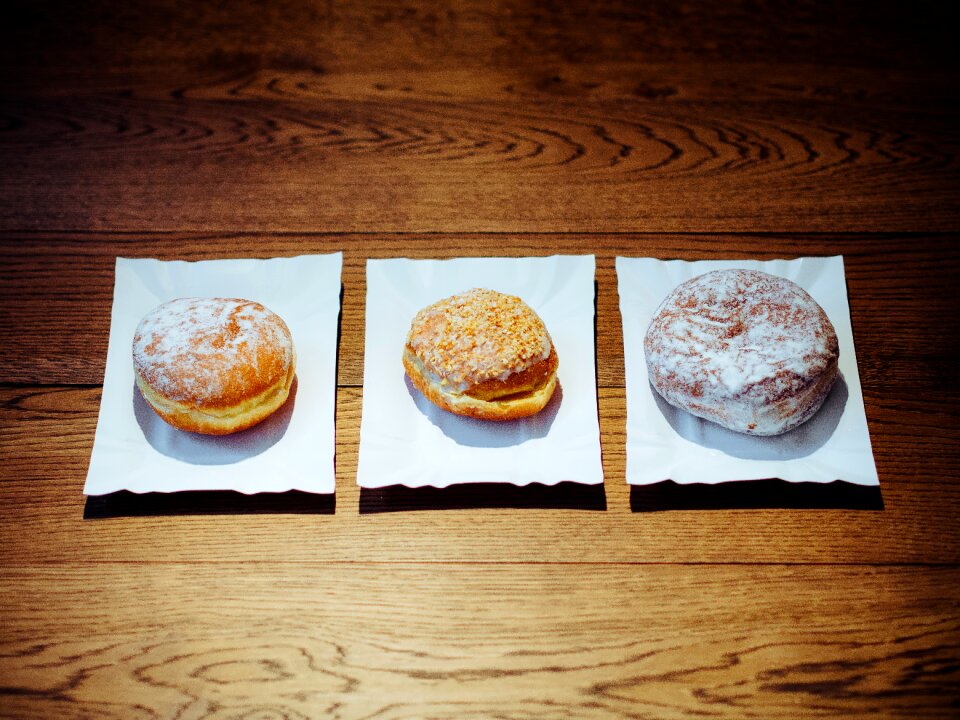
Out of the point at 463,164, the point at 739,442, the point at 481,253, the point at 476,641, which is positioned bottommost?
the point at 476,641

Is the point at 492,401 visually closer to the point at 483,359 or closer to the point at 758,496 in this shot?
the point at 483,359

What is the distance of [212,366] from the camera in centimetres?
169

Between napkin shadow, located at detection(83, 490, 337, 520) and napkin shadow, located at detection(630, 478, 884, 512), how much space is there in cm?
80

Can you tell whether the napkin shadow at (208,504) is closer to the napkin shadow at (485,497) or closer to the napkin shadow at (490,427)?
the napkin shadow at (485,497)

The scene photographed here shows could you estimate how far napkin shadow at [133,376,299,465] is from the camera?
1.74 m

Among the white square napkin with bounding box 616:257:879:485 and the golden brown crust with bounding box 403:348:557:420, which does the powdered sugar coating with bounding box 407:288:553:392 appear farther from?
the white square napkin with bounding box 616:257:879:485

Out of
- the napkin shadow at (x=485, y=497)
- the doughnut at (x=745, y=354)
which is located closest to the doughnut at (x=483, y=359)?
the napkin shadow at (x=485, y=497)

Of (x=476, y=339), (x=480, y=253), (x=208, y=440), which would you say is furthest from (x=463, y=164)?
(x=208, y=440)

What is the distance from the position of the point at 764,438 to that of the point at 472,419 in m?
0.73

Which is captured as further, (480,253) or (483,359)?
(480,253)

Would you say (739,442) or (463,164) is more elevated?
(463,164)

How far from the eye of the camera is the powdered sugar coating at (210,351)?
1681 mm

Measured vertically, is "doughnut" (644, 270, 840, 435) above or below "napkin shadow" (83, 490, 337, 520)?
above

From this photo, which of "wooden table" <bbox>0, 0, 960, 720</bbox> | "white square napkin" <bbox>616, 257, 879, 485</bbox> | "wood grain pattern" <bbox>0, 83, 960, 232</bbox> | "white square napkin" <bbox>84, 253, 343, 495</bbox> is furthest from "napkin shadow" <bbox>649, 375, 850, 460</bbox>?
"white square napkin" <bbox>84, 253, 343, 495</bbox>
